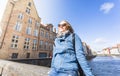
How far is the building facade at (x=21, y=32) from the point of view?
718 inches

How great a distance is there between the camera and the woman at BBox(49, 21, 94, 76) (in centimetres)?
127

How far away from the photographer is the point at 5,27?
18.3 metres

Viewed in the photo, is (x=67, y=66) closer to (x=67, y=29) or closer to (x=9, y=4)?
(x=67, y=29)

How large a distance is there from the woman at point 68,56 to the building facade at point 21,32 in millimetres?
18754

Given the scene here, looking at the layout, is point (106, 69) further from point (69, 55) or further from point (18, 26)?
point (69, 55)

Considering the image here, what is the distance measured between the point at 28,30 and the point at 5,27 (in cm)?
556

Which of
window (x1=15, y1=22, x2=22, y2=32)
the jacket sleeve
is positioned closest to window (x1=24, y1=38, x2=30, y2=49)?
window (x1=15, y1=22, x2=22, y2=32)

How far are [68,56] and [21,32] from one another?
70.5 ft

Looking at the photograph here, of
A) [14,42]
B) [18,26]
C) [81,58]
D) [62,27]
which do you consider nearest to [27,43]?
[14,42]

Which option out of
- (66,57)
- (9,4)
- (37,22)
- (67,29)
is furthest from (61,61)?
(37,22)

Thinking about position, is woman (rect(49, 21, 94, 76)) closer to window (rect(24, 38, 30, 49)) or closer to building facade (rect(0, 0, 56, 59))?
building facade (rect(0, 0, 56, 59))

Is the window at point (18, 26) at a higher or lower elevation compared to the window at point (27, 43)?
higher

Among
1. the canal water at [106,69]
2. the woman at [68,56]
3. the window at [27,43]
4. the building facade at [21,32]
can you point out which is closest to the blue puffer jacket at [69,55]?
the woman at [68,56]

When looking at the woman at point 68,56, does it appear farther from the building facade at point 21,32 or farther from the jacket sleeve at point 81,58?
the building facade at point 21,32
